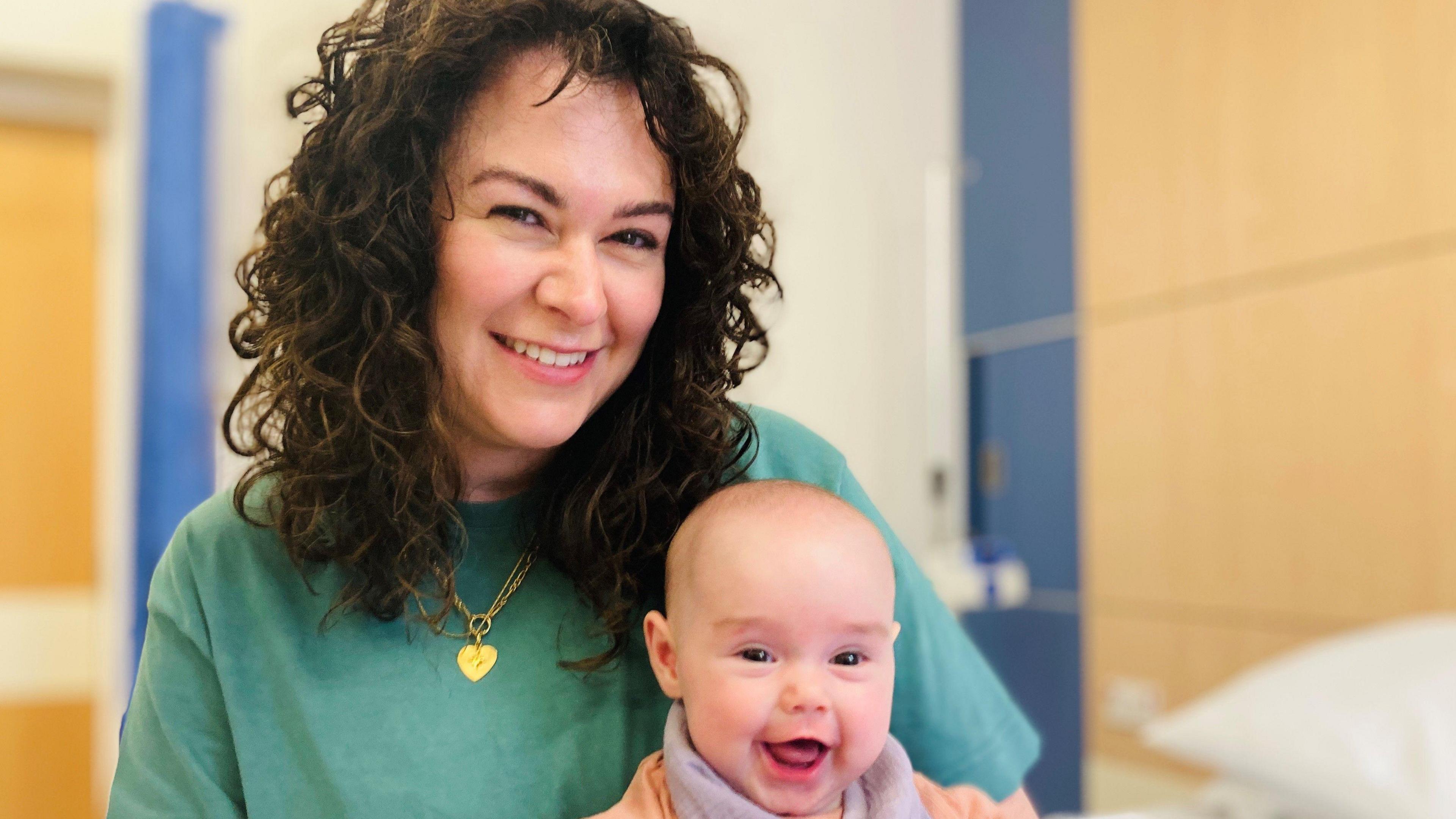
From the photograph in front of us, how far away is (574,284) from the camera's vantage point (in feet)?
2.43

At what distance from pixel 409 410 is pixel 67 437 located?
2.75ft

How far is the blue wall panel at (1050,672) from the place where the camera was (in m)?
2.21

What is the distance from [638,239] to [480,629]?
304 millimetres

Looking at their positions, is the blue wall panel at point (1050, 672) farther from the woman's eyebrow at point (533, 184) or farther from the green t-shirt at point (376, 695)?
the woman's eyebrow at point (533, 184)

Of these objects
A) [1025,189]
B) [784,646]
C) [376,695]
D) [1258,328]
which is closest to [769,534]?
[784,646]

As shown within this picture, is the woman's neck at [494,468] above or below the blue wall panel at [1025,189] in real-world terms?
below

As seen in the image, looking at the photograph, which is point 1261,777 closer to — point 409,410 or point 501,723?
point 501,723

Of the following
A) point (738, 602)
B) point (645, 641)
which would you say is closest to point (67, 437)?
point (645, 641)

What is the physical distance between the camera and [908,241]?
108 centimetres

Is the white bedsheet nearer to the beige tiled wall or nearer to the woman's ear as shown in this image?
the beige tiled wall

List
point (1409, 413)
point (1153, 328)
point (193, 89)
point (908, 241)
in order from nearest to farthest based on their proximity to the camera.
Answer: point (908, 241), point (193, 89), point (1409, 413), point (1153, 328)


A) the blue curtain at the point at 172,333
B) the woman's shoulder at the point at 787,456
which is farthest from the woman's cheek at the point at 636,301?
the blue curtain at the point at 172,333

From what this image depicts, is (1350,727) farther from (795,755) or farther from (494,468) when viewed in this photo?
(494,468)

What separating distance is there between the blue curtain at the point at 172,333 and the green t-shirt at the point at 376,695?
11.8 inches
